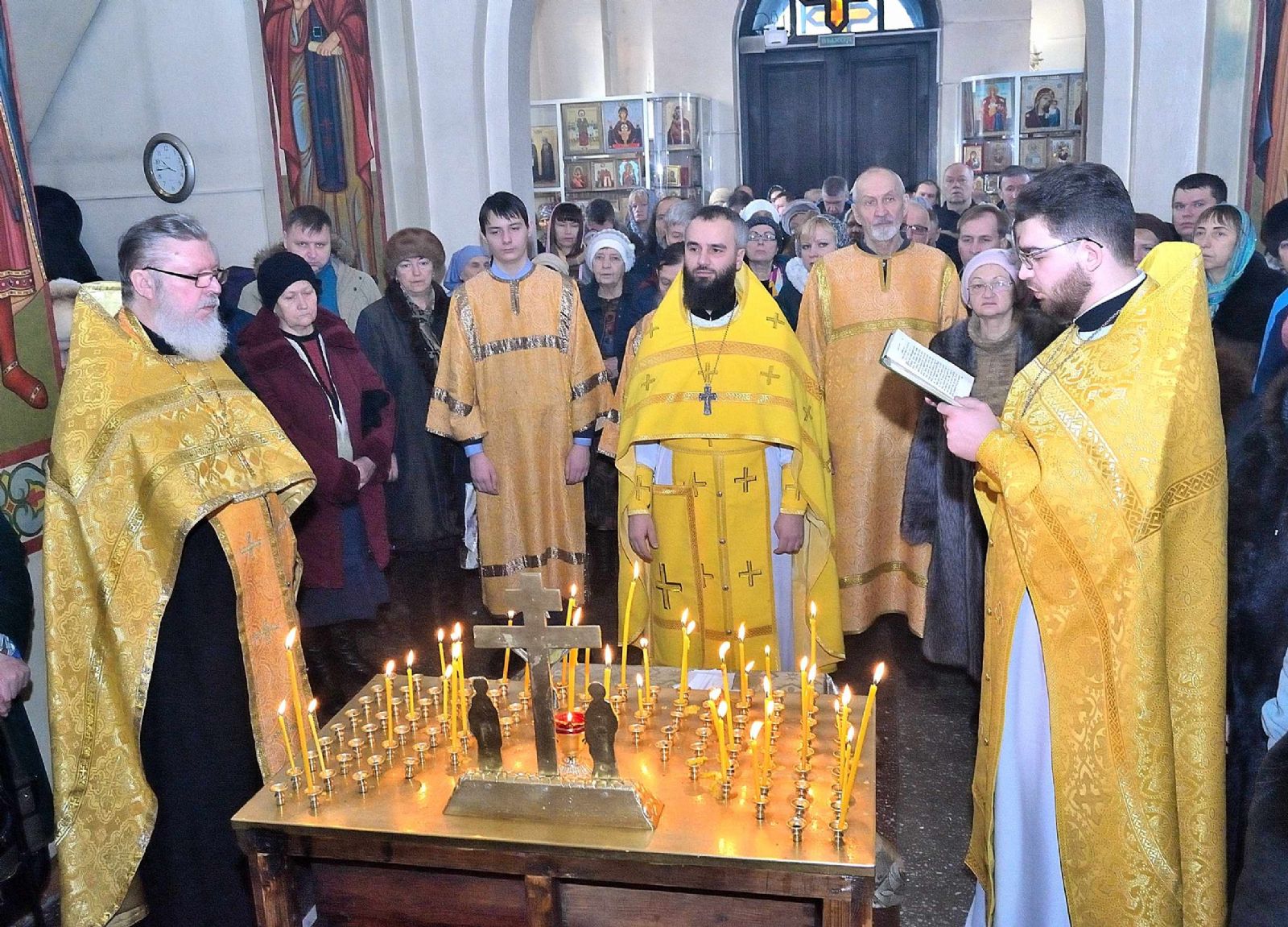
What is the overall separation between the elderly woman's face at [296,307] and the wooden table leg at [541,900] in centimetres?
253

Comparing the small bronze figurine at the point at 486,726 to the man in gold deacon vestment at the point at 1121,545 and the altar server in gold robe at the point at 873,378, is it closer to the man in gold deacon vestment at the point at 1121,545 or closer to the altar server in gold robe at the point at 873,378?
the man in gold deacon vestment at the point at 1121,545

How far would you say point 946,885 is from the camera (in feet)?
10.2

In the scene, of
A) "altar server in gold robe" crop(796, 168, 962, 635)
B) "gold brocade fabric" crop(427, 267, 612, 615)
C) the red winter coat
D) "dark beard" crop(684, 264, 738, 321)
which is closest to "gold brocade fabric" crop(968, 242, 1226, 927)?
"dark beard" crop(684, 264, 738, 321)

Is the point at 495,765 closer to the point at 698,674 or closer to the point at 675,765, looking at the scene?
the point at 675,765

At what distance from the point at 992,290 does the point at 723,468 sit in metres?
1.09

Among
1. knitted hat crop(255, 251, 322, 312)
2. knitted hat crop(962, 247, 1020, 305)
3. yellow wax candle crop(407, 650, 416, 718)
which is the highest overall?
knitted hat crop(255, 251, 322, 312)

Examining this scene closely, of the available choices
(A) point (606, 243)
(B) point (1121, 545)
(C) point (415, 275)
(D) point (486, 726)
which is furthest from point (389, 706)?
(A) point (606, 243)

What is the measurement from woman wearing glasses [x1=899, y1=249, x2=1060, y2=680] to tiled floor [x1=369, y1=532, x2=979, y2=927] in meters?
0.23

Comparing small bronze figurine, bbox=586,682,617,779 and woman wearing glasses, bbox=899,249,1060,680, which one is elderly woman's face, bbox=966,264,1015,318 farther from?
small bronze figurine, bbox=586,682,617,779

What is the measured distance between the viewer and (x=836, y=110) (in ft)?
55.1

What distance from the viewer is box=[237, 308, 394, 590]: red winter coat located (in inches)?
158

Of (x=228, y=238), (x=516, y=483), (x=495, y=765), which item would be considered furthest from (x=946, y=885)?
Result: (x=228, y=238)

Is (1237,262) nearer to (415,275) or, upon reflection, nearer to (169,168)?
(415,275)

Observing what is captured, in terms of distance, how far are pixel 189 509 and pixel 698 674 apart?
4.41ft
